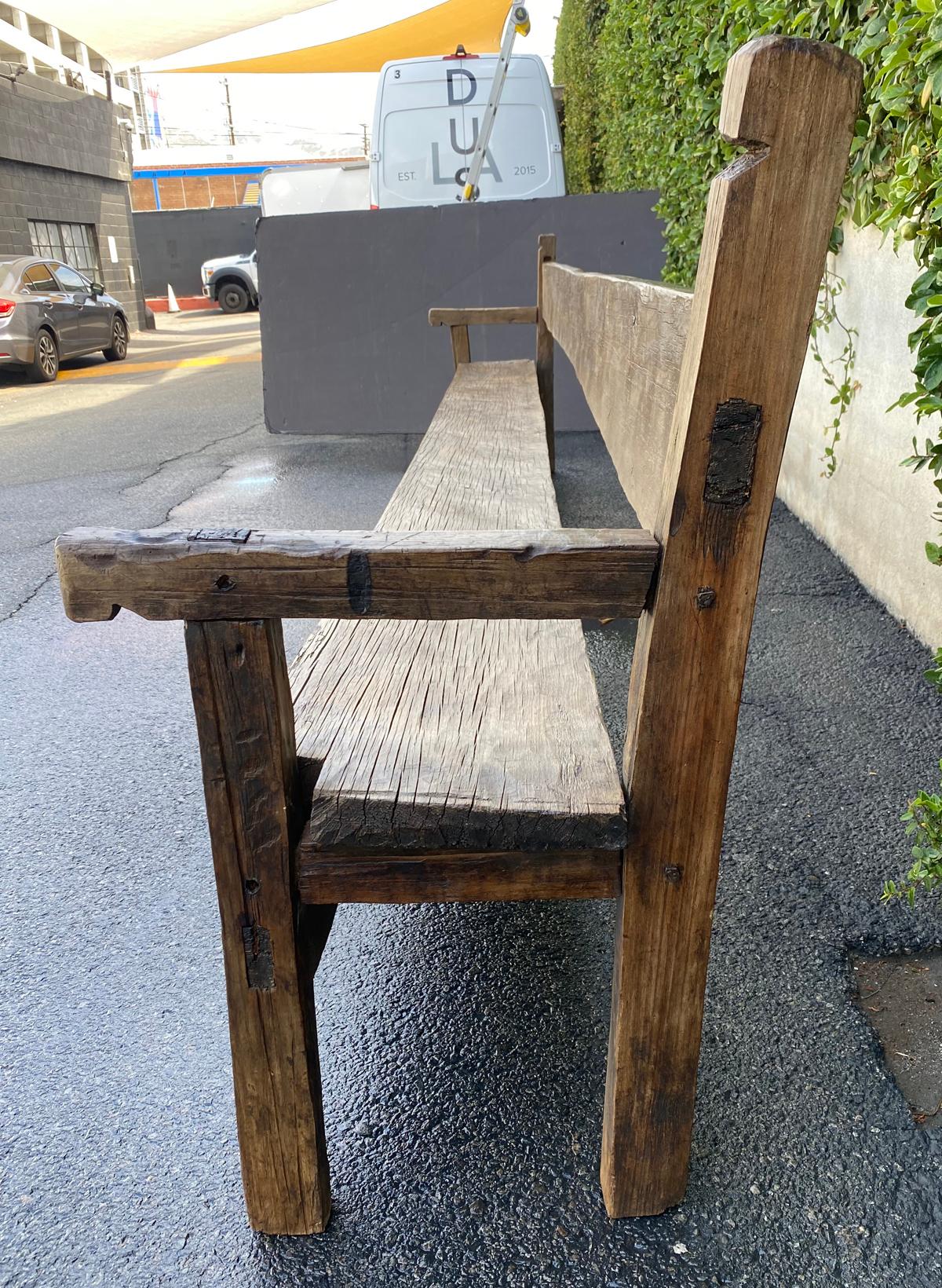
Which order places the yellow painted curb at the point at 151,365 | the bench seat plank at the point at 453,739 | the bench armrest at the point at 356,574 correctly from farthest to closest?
1. the yellow painted curb at the point at 151,365
2. the bench seat plank at the point at 453,739
3. the bench armrest at the point at 356,574

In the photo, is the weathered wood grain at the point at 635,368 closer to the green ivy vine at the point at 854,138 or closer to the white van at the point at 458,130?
the green ivy vine at the point at 854,138

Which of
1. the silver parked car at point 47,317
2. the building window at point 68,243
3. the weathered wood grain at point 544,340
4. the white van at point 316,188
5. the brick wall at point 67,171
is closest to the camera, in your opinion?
the weathered wood grain at point 544,340

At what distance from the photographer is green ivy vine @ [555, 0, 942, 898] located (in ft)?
6.76

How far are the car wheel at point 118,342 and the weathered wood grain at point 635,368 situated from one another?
39.4 feet

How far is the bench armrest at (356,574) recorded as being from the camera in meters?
1.11

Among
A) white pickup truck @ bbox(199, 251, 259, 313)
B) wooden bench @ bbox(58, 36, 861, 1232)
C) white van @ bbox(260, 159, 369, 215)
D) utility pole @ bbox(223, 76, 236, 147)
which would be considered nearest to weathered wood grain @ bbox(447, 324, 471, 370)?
wooden bench @ bbox(58, 36, 861, 1232)

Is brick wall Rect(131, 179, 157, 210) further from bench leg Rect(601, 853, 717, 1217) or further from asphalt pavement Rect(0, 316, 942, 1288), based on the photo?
bench leg Rect(601, 853, 717, 1217)

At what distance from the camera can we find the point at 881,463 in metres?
3.36

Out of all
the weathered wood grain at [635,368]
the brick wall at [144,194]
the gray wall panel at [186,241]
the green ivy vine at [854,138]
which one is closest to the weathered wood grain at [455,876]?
the weathered wood grain at [635,368]

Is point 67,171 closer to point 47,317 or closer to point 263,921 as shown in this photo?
point 47,317

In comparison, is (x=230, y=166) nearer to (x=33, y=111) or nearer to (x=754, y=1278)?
(x=33, y=111)

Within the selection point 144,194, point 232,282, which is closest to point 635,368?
point 232,282

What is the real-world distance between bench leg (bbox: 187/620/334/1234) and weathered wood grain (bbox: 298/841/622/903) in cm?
5

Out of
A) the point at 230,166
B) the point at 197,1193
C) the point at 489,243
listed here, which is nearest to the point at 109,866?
the point at 197,1193
